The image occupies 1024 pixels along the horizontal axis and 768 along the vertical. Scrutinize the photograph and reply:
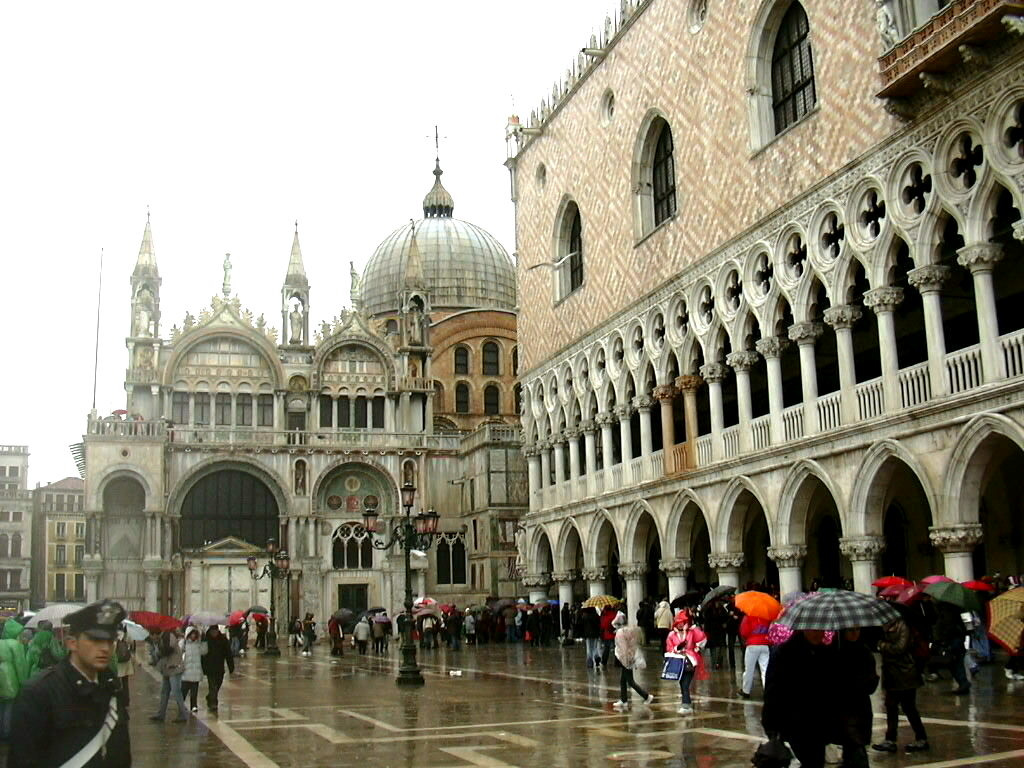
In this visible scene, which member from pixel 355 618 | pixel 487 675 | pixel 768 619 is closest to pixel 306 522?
pixel 355 618

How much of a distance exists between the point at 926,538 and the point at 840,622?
17.7 meters

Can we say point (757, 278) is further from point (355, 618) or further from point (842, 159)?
point (355, 618)

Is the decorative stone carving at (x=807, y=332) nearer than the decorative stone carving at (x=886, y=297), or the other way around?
the decorative stone carving at (x=886, y=297)

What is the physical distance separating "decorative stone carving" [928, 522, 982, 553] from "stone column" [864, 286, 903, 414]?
2302mm

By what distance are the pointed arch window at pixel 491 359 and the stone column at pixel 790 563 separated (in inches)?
1341

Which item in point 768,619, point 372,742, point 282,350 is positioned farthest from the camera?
point 282,350

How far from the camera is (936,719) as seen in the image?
12312mm

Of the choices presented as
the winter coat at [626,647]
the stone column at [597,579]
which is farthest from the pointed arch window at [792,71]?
the stone column at [597,579]

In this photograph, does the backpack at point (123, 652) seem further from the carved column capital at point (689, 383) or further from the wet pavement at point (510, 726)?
the carved column capital at point (689, 383)

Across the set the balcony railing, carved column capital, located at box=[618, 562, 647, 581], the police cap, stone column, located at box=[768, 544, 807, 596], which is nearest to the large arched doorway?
carved column capital, located at box=[618, 562, 647, 581]

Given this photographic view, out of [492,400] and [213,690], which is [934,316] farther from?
[492,400]

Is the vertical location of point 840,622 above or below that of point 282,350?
below

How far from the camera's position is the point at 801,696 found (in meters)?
7.05

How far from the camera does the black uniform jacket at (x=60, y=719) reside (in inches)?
184
